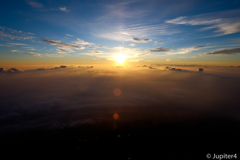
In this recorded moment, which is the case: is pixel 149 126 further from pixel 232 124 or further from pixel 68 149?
pixel 232 124

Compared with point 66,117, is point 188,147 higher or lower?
lower

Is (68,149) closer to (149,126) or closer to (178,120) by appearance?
(149,126)

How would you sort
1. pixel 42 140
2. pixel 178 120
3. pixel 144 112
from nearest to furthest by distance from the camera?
pixel 42 140 < pixel 178 120 < pixel 144 112

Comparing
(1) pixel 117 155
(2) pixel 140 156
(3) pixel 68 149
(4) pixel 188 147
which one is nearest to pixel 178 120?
(4) pixel 188 147

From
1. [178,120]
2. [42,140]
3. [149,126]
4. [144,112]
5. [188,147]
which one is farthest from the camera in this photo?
[144,112]

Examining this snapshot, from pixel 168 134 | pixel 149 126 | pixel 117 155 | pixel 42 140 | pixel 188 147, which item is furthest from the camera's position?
pixel 149 126

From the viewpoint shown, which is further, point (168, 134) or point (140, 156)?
point (168, 134)

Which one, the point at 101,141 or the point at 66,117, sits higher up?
the point at 66,117

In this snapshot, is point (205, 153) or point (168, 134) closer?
point (205, 153)

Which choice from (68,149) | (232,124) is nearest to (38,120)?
(68,149)
